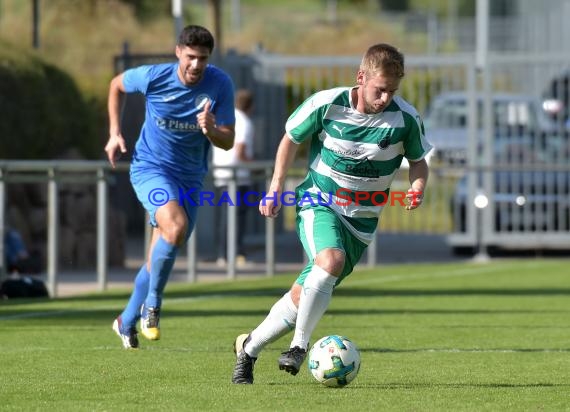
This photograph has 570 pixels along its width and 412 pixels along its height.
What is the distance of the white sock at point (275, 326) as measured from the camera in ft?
25.8

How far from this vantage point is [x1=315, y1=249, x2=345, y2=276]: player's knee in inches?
305

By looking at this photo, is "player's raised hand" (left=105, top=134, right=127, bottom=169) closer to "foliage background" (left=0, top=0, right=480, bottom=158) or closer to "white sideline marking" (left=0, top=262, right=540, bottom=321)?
"white sideline marking" (left=0, top=262, right=540, bottom=321)

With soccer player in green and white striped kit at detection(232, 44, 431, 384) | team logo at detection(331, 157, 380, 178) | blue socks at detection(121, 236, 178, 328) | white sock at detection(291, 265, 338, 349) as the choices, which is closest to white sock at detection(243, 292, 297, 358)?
soccer player in green and white striped kit at detection(232, 44, 431, 384)

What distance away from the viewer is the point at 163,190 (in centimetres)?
998

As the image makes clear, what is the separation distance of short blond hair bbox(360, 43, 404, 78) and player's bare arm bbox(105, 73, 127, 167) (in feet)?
7.82

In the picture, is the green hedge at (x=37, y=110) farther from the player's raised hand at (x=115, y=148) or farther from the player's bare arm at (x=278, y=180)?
the player's bare arm at (x=278, y=180)

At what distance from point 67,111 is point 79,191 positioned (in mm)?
1401

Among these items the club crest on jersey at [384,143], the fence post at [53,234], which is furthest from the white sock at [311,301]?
the fence post at [53,234]

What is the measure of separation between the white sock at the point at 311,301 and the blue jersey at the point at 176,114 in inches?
97.7

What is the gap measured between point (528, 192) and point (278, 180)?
12.8 metres

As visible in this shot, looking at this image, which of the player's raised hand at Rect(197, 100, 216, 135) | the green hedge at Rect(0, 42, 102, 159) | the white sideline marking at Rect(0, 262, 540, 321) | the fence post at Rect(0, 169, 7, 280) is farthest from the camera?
the green hedge at Rect(0, 42, 102, 159)

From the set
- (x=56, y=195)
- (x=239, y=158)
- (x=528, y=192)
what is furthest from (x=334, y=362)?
(x=528, y=192)

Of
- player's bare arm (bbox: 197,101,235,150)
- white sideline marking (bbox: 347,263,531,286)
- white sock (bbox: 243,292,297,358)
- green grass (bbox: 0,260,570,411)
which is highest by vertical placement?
player's bare arm (bbox: 197,101,235,150)

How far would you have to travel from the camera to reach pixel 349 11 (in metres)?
72.1
